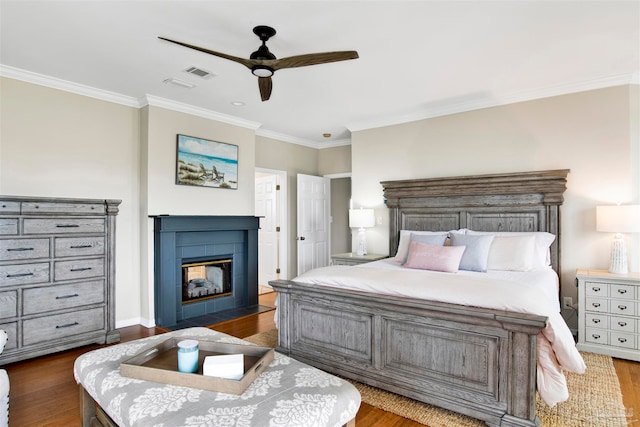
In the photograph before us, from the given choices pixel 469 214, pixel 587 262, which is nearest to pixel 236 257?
pixel 469 214

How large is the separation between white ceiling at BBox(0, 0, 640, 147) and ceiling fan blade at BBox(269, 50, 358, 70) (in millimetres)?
308

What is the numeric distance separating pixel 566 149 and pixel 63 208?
504 centimetres

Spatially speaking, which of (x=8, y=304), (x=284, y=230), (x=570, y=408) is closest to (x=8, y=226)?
(x=8, y=304)

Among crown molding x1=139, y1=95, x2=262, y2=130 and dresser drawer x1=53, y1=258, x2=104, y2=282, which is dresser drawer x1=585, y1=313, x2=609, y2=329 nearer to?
crown molding x1=139, y1=95, x2=262, y2=130

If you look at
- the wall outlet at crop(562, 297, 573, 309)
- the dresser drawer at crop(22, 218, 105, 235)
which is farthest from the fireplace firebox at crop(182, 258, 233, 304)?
the wall outlet at crop(562, 297, 573, 309)

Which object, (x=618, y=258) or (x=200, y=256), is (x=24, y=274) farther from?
(x=618, y=258)

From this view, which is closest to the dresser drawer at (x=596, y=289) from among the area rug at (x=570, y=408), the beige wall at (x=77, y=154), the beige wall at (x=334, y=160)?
the area rug at (x=570, y=408)

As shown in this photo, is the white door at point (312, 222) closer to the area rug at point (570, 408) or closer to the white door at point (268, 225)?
the white door at point (268, 225)

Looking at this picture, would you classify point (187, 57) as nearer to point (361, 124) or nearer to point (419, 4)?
point (419, 4)

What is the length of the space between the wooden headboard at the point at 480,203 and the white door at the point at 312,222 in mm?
1593

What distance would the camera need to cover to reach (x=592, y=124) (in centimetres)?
367

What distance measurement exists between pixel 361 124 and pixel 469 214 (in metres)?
2.01

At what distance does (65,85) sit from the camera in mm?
3719

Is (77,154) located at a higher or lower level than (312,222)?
higher
